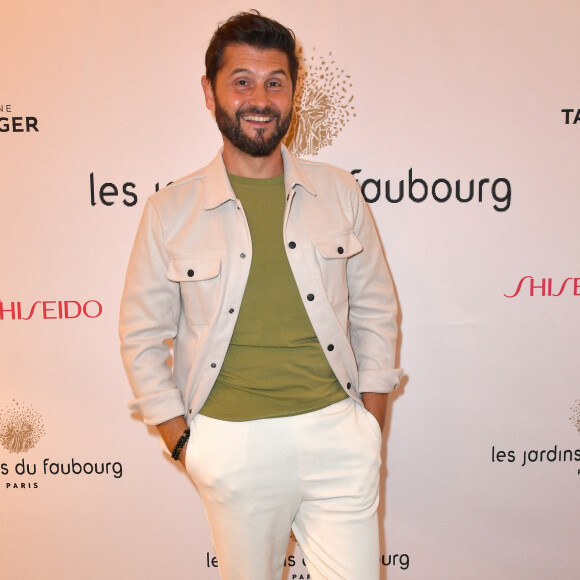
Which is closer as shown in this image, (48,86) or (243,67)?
(243,67)

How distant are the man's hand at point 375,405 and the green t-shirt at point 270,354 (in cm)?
13

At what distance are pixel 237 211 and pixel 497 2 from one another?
143 centimetres

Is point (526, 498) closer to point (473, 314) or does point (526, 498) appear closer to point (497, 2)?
point (473, 314)

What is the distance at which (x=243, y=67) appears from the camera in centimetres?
169

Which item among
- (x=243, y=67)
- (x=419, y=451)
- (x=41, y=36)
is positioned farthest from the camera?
(x=419, y=451)

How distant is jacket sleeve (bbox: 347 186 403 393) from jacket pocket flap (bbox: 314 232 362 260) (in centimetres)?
7

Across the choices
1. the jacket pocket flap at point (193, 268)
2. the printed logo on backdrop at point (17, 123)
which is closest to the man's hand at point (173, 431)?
the jacket pocket flap at point (193, 268)

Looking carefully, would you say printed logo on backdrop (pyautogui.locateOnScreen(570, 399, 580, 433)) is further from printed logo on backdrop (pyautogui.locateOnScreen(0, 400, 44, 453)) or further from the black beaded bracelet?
printed logo on backdrop (pyautogui.locateOnScreen(0, 400, 44, 453))

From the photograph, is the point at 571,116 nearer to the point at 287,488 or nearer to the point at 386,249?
the point at 386,249

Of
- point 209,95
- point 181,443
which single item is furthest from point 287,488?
point 209,95

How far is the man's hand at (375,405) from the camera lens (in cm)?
180

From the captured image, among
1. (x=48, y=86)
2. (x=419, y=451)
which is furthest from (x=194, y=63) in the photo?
(x=419, y=451)

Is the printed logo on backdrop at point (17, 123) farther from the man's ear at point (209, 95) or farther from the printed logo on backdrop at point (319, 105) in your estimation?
the printed logo on backdrop at point (319, 105)

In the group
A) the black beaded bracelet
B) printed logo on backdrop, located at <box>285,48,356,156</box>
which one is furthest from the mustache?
the black beaded bracelet
